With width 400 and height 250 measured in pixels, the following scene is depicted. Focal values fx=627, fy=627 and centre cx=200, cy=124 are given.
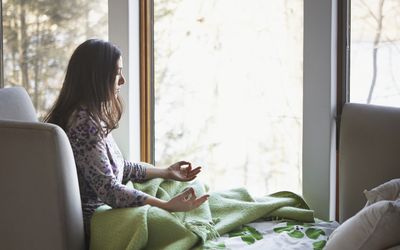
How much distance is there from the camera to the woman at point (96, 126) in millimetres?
2070

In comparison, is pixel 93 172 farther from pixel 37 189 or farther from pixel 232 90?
pixel 232 90

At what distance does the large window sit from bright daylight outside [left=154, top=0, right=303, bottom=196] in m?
0.37

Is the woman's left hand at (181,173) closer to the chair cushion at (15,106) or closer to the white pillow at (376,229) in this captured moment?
the chair cushion at (15,106)

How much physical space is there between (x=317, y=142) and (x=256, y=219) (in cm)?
44

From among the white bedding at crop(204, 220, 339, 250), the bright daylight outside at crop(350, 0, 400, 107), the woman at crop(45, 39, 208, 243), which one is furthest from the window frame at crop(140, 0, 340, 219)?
the woman at crop(45, 39, 208, 243)

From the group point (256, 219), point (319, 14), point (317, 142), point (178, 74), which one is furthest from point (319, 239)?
point (178, 74)

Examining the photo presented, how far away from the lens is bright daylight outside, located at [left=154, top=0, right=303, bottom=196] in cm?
271

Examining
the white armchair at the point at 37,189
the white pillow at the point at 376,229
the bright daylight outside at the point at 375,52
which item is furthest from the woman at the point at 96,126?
the bright daylight outside at the point at 375,52

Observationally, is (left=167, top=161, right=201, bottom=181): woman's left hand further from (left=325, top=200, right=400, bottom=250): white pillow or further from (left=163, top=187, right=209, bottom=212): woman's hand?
(left=325, top=200, right=400, bottom=250): white pillow

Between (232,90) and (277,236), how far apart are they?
0.88 m

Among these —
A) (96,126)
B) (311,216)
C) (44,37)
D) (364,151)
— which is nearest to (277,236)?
(311,216)

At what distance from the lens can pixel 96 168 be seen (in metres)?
2.08

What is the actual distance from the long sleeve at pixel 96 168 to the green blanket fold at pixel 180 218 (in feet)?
0.13

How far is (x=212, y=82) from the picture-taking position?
9.55 feet
